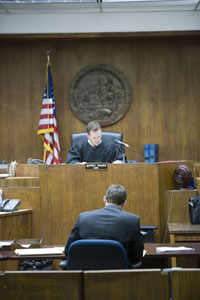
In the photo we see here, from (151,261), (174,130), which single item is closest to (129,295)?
(151,261)

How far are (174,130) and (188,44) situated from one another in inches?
60.6

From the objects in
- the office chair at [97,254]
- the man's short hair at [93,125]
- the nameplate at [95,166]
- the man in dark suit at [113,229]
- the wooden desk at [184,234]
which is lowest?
the wooden desk at [184,234]

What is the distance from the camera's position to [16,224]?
18.0ft

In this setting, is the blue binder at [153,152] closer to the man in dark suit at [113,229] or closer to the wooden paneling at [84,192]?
the wooden paneling at [84,192]

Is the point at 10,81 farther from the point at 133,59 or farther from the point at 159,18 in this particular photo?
the point at 159,18

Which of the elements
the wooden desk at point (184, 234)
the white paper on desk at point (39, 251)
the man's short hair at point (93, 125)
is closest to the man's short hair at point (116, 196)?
the white paper on desk at point (39, 251)

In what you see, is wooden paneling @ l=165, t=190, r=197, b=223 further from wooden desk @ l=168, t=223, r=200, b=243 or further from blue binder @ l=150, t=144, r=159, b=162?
blue binder @ l=150, t=144, r=159, b=162

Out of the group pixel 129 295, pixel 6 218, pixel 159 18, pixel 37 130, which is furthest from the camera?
pixel 37 130

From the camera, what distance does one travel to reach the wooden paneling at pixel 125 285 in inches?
106

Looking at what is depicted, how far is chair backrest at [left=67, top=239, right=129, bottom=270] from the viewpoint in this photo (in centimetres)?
335

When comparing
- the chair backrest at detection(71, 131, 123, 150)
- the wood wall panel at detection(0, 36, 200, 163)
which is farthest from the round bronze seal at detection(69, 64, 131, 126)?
the chair backrest at detection(71, 131, 123, 150)

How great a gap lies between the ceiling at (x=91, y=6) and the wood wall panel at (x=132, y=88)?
21.7 inches

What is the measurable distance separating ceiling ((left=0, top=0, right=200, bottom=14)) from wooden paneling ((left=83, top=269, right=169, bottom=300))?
6023 millimetres

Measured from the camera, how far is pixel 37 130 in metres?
8.99
